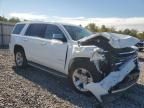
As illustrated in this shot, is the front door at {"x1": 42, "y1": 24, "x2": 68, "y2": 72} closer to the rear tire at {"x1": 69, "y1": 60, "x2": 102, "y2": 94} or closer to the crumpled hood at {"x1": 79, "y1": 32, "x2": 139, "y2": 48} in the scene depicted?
Result: the rear tire at {"x1": 69, "y1": 60, "x2": 102, "y2": 94}

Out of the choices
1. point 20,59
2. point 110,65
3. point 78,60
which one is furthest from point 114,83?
point 20,59

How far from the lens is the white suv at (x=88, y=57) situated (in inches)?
229

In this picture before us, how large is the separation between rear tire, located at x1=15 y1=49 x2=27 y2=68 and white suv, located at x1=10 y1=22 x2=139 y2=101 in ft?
3.33

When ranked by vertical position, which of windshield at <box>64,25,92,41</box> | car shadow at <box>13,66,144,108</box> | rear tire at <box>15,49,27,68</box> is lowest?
car shadow at <box>13,66,144,108</box>

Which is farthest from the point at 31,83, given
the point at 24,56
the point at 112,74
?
the point at 112,74

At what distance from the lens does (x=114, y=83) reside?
5664mm

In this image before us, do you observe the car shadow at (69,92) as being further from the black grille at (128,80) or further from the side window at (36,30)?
the side window at (36,30)

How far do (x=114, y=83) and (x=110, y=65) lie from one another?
457mm

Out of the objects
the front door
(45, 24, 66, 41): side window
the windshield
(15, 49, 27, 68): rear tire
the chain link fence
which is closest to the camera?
the front door

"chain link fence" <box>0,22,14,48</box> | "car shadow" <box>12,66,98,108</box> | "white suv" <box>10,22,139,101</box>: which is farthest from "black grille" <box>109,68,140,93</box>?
"chain link fence" <box>0,22,14,48</box>

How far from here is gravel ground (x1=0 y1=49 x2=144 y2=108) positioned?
5543 millimetres

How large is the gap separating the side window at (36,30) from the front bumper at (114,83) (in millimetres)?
3074

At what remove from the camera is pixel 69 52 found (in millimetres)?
6797

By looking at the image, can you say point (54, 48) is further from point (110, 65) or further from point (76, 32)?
point (110, 65)
